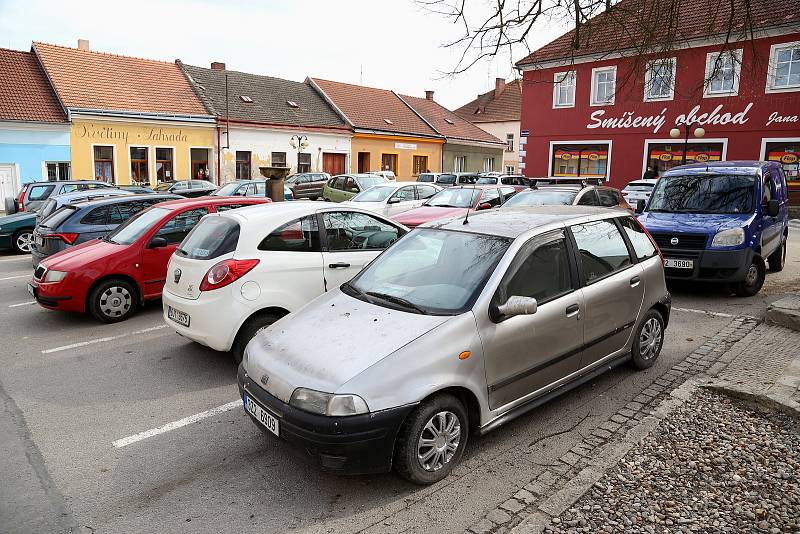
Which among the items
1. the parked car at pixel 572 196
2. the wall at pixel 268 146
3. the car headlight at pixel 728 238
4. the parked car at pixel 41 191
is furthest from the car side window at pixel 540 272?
the wall at pixel 268 146

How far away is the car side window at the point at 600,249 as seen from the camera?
16.3 ft

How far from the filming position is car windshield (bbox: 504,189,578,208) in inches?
444

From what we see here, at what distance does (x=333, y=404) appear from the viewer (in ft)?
11.5

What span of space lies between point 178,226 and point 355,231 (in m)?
2.97

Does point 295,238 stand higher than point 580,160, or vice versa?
point 580,160

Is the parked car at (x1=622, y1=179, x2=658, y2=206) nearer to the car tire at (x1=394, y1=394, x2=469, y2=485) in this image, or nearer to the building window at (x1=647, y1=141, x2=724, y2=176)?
the building window at (x1=647, y1=141, x2=724, y2=176)

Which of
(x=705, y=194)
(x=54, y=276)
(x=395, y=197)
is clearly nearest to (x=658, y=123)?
(x=395, y=197)

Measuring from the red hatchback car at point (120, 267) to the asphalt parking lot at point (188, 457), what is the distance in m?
1.08

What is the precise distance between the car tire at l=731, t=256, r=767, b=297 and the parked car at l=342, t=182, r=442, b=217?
8.62m

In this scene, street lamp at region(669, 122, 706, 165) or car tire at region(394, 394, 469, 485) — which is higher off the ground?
street lamp at region(669, 122, 706, 165)

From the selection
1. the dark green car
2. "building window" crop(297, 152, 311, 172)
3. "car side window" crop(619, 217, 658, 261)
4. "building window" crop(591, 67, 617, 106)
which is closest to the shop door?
"building window" crop(297, 152, 311, 172)

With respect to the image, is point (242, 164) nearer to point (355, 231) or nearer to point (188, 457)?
point (355, 231)

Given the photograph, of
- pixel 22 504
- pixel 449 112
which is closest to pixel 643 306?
pixel 22 504

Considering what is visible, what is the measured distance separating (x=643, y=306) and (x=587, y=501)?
8.16 feet
